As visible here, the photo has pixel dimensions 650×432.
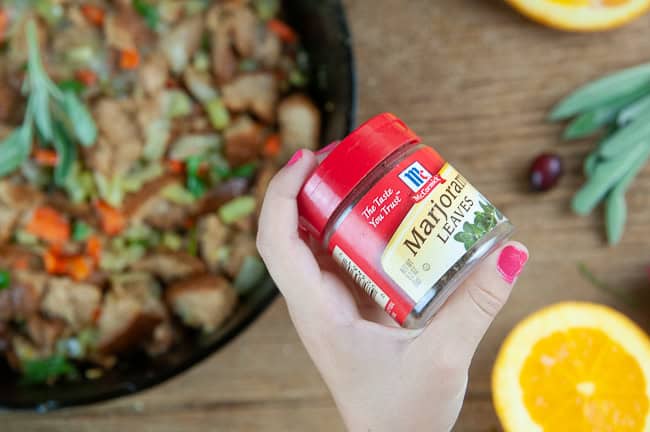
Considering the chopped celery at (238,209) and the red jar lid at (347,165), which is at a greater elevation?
the red jar lid at (347,165)

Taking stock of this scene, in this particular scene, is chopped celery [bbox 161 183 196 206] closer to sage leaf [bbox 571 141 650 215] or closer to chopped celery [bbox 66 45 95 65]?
chopped celery [bbox 66 45 95 65]

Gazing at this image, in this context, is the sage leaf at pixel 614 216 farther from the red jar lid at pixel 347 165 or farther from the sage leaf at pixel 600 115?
the red jar lid at pixel 347 165

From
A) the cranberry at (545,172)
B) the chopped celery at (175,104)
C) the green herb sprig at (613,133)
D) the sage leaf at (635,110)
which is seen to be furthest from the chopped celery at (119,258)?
the sage leaf at (635,110)

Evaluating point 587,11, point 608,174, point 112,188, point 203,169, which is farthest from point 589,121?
point 112,188

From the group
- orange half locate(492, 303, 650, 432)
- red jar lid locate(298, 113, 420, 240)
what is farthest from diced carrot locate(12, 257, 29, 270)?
orange half locate(492, 303, 650, 432)

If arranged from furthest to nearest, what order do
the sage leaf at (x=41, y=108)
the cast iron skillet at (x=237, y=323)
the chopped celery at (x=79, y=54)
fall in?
the chopped celery at (x=79, y=54) → the sage leaf at (x=41, y=108) → the cast iron skillet at (x=237, y=323)

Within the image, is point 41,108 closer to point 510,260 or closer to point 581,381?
point 510,260
